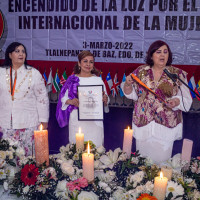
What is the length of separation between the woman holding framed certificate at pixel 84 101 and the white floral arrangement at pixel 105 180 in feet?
3.90

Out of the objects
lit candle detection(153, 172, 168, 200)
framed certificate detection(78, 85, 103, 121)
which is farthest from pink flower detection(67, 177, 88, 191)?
framed certificate detection(78, 85, 103, 121)

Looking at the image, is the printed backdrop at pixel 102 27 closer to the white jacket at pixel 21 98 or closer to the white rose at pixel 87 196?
the white jacket at pixel 21 98

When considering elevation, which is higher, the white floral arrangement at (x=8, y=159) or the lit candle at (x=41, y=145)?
the lit candle at (x=41, y=145)

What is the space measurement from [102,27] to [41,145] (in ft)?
9.74

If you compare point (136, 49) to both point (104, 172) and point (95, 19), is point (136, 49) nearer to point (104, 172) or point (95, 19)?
point (95, 19)

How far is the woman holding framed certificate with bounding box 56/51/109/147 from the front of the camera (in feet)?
10.4

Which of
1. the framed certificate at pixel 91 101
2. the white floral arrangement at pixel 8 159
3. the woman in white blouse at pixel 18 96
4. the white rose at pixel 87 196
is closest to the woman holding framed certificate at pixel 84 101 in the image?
Result: the framed certificate at pixel 91 101

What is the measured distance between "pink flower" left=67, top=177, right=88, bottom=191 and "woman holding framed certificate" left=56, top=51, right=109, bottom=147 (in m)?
1.55

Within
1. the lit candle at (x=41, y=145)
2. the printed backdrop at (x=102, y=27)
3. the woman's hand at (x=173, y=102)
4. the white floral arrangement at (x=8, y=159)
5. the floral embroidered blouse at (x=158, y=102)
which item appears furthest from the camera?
the printed backdrop at (x=102, y=27)

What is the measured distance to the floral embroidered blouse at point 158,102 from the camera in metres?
2.82

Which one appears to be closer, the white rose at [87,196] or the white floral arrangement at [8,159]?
the white rose at [87,196]

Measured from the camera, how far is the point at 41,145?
1.76m

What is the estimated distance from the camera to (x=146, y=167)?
184cm

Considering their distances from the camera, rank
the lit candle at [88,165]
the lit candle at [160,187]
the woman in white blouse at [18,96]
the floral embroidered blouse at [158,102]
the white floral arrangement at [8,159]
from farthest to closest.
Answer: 1. the woman in white blouse at [18,96]
2. the floral embroidered blouse at [158,102]
3. the white floral arrangement at [8,159]
4. the lit candle at [88,165]
5. the lit candle at [160,187]
